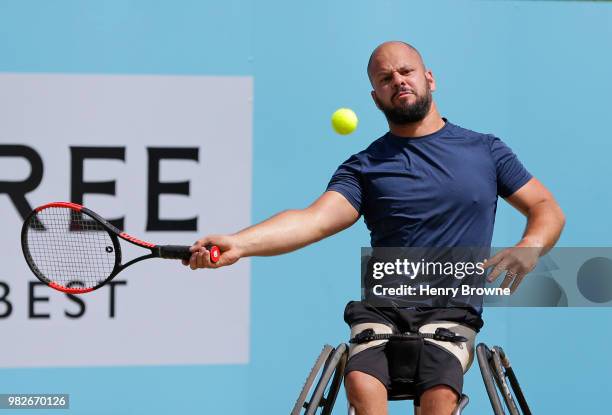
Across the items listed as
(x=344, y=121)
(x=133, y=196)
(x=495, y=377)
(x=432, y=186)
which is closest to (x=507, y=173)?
(x=432, y=186)

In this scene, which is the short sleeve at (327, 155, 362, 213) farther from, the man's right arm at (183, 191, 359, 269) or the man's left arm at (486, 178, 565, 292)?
the man's left arm at (486, 178, 565, 292)

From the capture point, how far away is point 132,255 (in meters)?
4.32

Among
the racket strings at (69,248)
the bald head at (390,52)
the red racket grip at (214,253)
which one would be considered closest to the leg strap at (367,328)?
the red racket grip at (214,253)

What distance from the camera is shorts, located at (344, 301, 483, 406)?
309 cm

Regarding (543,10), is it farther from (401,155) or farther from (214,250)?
(214,250)

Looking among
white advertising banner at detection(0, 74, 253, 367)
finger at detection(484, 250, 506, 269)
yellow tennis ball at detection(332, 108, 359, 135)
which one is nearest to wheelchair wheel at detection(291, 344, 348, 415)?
finger at detection(484, 250, 506, 269)

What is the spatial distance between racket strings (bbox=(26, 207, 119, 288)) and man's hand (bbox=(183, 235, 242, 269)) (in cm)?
94

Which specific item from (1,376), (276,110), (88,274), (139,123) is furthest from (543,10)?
(1,376)

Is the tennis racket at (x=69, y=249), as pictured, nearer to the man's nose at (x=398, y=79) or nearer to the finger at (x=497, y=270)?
the man's nose at (x=398, y=79)

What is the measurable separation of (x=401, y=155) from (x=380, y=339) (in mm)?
594

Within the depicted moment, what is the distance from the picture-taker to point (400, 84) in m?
3.40

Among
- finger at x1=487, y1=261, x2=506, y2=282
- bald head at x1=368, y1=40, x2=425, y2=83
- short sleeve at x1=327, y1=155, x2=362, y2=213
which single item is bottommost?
finger at x1=487, y1=261, x2=506, y2=282

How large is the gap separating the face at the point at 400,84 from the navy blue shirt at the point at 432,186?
0.09 m

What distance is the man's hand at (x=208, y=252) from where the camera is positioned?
117 inches
